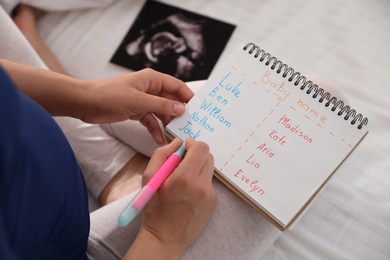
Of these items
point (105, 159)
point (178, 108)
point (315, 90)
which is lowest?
point (105, 159)

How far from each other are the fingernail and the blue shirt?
170 millimetres

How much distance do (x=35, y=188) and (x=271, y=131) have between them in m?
0.34

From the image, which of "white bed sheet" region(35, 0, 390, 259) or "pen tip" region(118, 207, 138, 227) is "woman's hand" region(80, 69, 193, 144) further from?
"white bed sheet" region(35, 0, 390, 259)

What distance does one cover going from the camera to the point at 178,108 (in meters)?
0.57

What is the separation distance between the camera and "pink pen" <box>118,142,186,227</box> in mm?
455

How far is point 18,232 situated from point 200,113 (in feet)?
1.01

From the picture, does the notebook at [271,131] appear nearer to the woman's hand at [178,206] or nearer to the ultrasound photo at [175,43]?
the woman's hand at [178,206]

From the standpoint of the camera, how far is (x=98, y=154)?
763 mm

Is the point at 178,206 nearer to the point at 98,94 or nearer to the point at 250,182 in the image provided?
the point at 250,182

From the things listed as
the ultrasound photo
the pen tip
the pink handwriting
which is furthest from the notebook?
the ultrasound photo

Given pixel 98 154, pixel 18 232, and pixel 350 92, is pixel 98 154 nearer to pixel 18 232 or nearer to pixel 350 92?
pixel 18 232

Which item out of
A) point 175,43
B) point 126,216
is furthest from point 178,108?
point 175,43

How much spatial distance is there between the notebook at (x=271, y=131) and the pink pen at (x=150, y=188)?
7 centimetres

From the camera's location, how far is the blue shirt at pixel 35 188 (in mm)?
338
